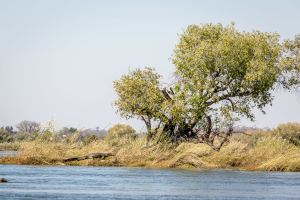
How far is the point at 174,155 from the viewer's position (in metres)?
27.1

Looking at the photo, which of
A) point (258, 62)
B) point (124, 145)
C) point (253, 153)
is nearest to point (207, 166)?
point (253, 153)

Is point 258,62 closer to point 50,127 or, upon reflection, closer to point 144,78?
point 144,78

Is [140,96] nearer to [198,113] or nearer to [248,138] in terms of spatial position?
[198,113]

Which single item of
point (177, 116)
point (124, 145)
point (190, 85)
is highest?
point (190, 85)

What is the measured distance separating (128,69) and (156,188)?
65.6 ft

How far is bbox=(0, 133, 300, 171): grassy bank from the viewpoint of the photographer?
25.0m

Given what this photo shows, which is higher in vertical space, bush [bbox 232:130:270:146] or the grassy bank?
bush [bbox 232:130:270:146]

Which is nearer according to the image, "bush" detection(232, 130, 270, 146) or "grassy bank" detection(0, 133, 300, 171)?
"grassy bank" detection(0, 133, 300, 171)

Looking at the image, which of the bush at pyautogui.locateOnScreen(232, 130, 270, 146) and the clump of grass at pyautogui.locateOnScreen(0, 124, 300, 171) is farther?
the bush at pyautogui.locateOnScreen(232, 130, 270, 146)

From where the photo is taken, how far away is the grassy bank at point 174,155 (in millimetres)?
25000

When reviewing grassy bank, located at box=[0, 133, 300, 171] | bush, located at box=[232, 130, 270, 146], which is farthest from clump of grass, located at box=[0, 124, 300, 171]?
bush, located at box=[232, 130, 270, 146]

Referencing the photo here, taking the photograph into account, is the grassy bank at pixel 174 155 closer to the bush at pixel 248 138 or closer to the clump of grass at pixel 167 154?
the clump of grass at pixel 167 154

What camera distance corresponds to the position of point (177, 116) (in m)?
28.2

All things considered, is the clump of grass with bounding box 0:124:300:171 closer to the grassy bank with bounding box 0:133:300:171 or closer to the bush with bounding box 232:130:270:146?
the grassy bank with bounding box 0:133:300:171
